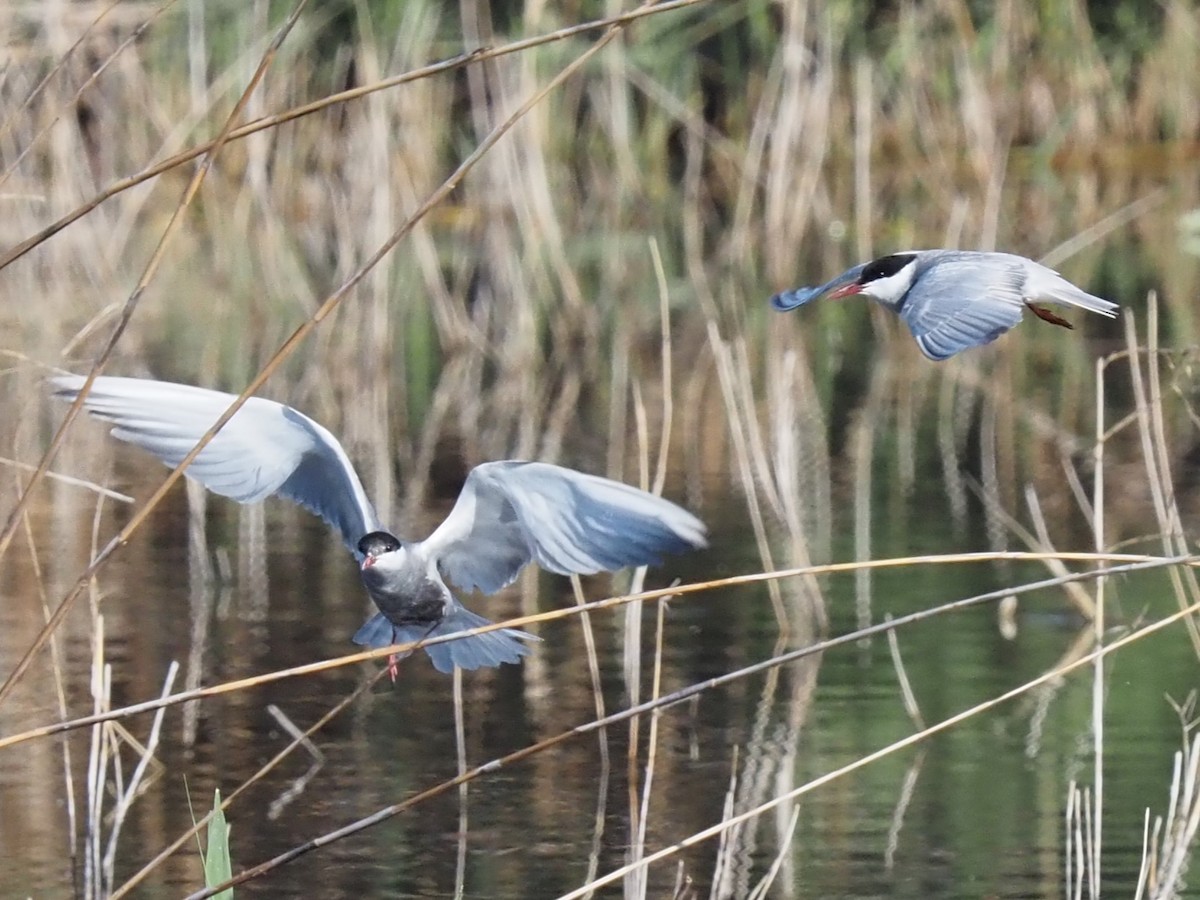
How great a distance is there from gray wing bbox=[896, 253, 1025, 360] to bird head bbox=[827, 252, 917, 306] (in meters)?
0.11

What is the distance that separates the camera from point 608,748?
4125mm

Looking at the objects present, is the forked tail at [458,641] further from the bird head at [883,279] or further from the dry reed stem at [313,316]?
the dry reed stem at [313,316]

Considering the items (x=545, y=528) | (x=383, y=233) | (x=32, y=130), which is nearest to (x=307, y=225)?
(x=32, y=130)

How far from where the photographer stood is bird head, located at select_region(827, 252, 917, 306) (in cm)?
356

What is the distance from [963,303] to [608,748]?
123 centimetres

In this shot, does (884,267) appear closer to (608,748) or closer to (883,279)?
(883,279)

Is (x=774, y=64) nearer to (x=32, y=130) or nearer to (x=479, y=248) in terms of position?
(x=479, y=248)

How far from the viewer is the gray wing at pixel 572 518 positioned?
2.93m

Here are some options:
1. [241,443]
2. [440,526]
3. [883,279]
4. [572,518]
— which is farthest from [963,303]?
[241,443]

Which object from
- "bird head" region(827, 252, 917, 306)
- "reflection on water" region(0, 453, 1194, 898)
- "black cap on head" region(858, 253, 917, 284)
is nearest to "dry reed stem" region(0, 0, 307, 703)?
"reflection on water" region(0, 453, 1194, 898)

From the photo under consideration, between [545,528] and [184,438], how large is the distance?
510 mm

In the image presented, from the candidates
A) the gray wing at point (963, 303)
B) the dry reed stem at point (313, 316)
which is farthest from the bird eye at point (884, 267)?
the dry reed stem at point (313, 316)

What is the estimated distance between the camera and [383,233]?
26.7 ft

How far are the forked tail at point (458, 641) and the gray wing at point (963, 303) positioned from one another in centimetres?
74
